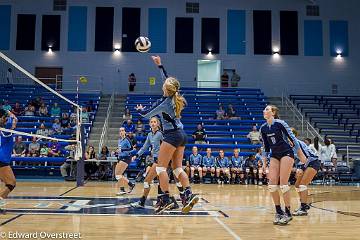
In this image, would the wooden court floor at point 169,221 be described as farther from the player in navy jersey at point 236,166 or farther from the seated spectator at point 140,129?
the seated spectator at point 140,129

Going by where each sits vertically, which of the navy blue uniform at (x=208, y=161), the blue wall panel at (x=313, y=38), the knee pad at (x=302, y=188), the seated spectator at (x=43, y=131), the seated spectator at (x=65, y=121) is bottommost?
the knee pad at (x=302, y=188)

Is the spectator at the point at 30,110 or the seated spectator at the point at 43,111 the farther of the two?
the seated spectator at the point at 43,111

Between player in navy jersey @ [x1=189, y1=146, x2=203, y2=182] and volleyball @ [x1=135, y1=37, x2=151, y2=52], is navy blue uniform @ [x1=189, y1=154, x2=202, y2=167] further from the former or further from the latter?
volleyball @ [x1=135, y1=37, x2=151, y2=52]

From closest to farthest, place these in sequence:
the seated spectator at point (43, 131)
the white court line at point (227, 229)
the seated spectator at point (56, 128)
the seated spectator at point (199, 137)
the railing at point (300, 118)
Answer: the white court line at point (227, 229) → the seated spectator at point (43, 131) → the seated spectator at point (199, 137) → the seated spectator at point (56, 128) → the railing at point (300, 118)

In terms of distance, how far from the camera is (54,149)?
1697 cm

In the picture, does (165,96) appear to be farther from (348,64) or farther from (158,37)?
(348,64)

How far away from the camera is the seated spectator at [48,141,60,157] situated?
16.7 m

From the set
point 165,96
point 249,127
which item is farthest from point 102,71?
point 165,96

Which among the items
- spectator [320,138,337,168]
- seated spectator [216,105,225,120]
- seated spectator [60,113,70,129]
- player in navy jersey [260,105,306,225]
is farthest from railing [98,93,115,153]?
player in navy jersey [260,105,306,225]

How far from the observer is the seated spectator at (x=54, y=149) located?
16719 mm

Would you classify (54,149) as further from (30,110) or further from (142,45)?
(142,45)

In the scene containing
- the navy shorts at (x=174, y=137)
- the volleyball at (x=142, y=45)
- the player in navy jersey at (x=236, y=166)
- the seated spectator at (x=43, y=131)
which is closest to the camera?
the navy shorts at (x=174, y=137)

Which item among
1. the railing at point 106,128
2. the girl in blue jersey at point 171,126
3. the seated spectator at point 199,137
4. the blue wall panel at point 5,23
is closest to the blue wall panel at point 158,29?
the railing at point 106,128

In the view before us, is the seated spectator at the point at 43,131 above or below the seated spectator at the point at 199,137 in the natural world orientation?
above
